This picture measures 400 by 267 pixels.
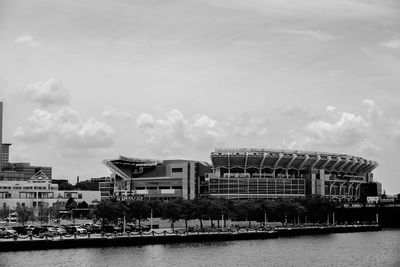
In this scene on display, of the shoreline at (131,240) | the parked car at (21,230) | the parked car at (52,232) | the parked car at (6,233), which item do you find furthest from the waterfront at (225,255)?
the parked car at (21,230)

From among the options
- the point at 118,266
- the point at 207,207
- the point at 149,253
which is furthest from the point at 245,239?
the point at 118,266

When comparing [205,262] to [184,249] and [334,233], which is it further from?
[334,233]

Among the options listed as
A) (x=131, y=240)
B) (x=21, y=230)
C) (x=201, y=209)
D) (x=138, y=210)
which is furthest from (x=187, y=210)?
(x=21, y=230)

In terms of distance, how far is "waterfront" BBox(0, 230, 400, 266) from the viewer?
113 metres

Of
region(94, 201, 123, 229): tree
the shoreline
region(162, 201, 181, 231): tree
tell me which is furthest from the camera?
region(162, 201, 181, 231): tree

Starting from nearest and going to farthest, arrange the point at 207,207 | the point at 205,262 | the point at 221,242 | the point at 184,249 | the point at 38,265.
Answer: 1. the point at 38,265
2. the point at 205,262
3. the point at 184,249
4. the point at 221,242
5. the point at 207,207

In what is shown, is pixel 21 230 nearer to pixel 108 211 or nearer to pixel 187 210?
pixel 108 211

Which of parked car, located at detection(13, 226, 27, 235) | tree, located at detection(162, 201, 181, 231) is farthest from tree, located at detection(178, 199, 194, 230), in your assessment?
parked car, located at detection(13, 226, 27, 235)

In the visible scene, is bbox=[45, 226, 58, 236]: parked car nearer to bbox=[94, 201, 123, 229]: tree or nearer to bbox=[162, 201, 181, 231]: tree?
bbox=[94, 201, 123, 229]: tree

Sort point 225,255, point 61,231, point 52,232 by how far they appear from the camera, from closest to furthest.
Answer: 1. point 225,255
2. point 52,232
3. point 61,231

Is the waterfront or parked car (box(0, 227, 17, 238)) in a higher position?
parked car (box(0, 227, 17, 238))

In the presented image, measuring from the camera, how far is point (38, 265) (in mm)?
105812

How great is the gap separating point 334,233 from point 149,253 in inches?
3413

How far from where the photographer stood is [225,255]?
413ft
